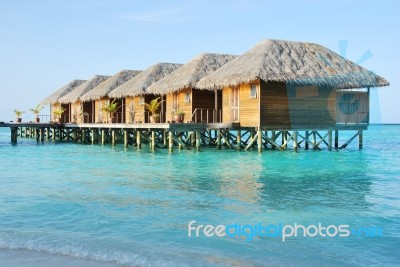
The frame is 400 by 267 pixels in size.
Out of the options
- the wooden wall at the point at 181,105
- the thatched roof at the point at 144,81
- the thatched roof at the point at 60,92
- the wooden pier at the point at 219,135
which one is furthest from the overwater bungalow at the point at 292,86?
the thatched roof at the point at 60,92

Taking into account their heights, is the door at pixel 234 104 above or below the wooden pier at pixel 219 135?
above

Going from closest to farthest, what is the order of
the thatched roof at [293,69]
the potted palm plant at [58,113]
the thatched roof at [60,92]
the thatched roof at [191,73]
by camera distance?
the thatched roof at [293,69]
the thatched roof at [191,73]
the potted palm plant at [58,113]
the thatched roof at [60,92]

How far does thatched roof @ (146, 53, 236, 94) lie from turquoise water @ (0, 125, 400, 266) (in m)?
7.10

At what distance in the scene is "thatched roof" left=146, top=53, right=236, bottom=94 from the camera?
23.6m

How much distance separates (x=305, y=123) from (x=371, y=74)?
4363 millimetres

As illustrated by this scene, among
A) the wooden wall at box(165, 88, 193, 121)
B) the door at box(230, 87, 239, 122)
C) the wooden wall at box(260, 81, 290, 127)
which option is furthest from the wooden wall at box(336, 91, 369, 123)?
the wooden wall at box(165, 88, 193, 121)

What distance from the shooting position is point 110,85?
31625 mm

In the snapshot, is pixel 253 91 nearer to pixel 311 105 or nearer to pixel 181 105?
pixel 311 105

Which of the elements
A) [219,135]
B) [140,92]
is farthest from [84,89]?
[219,135]

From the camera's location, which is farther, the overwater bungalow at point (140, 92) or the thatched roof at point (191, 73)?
the overwater bungalow at point (140, 92)

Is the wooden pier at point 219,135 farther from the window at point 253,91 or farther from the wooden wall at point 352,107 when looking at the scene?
the window at point 253,91

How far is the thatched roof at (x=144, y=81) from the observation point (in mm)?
27547

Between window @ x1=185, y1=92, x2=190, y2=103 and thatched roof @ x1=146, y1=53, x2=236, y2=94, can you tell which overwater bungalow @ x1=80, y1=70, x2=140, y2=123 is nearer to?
thatched roof @ x1=146, y1=53, x2=236, y2=94

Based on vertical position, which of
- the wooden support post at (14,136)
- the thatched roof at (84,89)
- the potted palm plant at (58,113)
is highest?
the thatched roof at (84,89)
